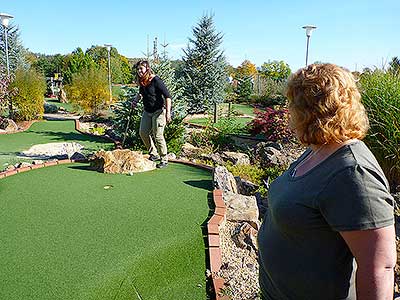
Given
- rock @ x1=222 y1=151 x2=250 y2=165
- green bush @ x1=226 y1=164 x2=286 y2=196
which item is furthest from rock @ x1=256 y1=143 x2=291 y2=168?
rock @ x1=222 y1=151 x2=250 y2=165

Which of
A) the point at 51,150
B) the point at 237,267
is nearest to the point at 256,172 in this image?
the point at 237,267

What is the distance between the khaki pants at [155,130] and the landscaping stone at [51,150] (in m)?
2.22

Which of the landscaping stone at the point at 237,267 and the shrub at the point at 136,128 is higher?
the shrub at the point at 136,128

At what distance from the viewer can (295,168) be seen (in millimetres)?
1317

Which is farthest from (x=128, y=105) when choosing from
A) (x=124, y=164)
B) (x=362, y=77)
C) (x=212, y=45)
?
(x=212, y=45)

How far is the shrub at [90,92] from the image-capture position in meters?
12.9

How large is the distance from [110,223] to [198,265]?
1049mm

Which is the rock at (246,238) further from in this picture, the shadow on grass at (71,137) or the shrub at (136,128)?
the shadow on grass at (71,137)

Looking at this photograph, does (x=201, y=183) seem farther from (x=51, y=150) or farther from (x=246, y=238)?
(x=51, y=150)

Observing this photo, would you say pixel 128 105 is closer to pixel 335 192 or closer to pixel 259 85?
pixel 335 192

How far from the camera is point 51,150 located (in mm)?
7824

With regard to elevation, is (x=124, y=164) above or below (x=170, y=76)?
below

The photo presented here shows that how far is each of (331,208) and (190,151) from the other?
6226 mm

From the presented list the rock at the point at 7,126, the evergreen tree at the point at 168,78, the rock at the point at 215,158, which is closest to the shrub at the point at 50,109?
the rock at the point at 7,126
